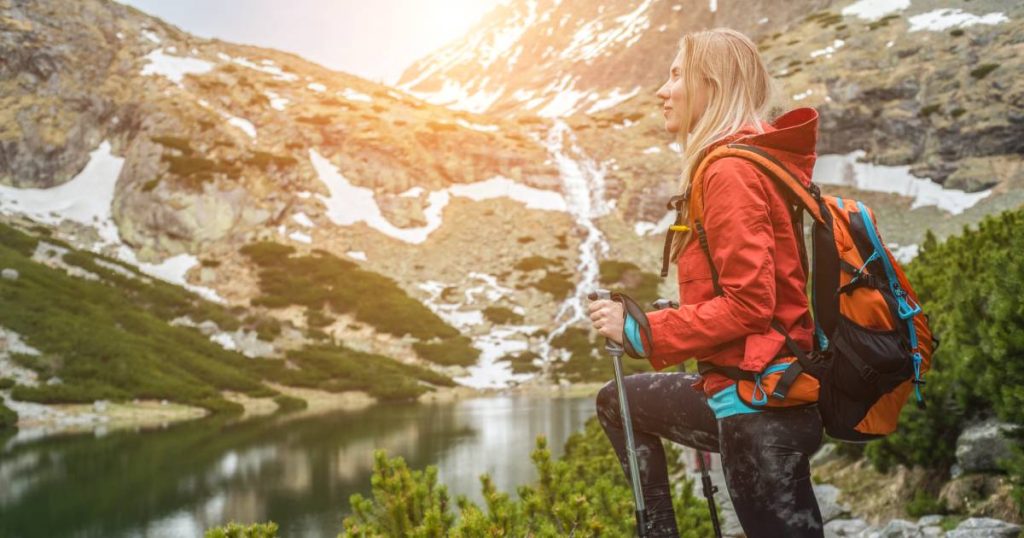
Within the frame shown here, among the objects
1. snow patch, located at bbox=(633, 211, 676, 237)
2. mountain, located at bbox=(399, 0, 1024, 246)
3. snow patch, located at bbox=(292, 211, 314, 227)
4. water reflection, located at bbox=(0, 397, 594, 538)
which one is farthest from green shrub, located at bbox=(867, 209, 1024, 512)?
snow patch, located at bbox=(633, 211, 676, 237)

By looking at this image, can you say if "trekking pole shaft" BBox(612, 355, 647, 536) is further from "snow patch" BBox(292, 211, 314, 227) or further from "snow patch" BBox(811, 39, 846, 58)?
"snow patch" BBox(811, 39, 846, 58)

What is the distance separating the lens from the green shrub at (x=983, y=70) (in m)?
69.6

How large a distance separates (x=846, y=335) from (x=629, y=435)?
36.8 inches

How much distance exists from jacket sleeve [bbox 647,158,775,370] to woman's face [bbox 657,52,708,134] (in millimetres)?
424

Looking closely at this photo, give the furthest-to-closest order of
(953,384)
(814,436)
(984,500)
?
1. (953,384)
2. (984,500)
3. (814,436)

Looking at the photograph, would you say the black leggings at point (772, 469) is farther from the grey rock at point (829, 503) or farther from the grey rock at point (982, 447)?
the grey rock at point (829, 503)

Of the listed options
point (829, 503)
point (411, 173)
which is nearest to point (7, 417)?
point (829, 503)

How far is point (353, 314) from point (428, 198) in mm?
24213

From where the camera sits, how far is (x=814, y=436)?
234 cm

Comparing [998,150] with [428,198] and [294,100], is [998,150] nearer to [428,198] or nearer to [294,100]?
[428,198]

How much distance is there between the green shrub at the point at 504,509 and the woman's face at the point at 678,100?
2198 mm

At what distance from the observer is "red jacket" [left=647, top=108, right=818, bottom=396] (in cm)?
229

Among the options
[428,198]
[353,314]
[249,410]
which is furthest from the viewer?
[428,198]

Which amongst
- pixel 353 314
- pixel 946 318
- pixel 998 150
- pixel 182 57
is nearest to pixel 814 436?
pixel 946 318
